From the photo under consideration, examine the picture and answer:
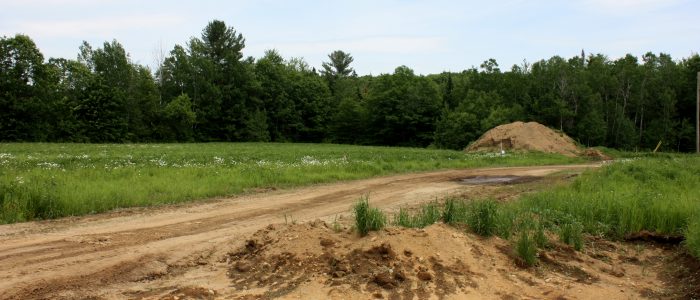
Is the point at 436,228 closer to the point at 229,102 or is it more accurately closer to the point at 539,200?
the point at 539,200

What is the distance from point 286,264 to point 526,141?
34.8 metres

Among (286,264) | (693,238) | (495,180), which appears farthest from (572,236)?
(495,180)

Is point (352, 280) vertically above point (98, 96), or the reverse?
point (98, 96)

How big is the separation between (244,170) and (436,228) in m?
12.6

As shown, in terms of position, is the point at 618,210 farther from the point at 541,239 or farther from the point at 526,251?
the point at 526,251

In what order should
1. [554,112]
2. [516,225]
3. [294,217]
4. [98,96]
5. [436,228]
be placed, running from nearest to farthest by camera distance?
[436,228], [516,225], [294,217], [554,112], [98,96]

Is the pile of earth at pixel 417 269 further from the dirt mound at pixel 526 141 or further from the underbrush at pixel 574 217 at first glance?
the dirt mound at pixel 526 141

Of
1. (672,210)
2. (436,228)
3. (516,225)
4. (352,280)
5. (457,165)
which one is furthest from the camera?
(457,165)

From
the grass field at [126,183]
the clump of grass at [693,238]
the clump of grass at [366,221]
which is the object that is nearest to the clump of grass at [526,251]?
the clump of grass at [366,221]

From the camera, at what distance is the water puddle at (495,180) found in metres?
19.8

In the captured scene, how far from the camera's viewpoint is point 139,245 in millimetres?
8578

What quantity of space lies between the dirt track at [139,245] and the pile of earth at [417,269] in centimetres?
68

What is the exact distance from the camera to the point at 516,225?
8.92 m

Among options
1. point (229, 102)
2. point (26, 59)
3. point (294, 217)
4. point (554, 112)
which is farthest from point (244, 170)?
point (229, 102)
